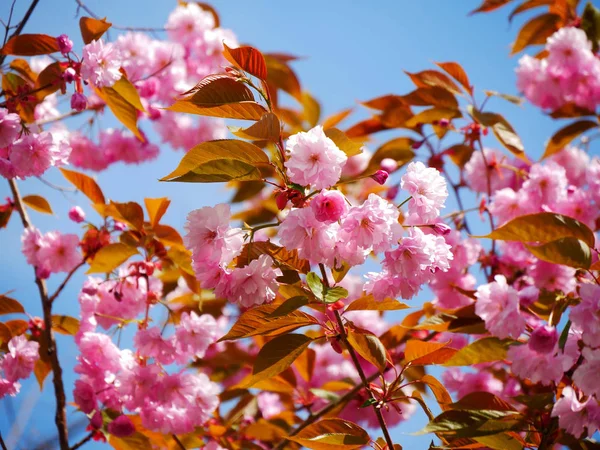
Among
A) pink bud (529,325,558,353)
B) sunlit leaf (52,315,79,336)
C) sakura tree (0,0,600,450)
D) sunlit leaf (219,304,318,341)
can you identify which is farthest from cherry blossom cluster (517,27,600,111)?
sunlit leaf (52,315,79,336)

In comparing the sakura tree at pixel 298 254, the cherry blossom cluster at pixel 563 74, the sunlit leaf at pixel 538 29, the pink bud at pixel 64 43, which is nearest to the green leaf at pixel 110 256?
the sakura tree at pixel 298 254

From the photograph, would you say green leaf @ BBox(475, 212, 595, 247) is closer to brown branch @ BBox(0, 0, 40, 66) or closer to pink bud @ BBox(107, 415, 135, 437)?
pink bud @ BBox(107, 415, 135, 437)

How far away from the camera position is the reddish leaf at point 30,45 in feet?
4.86

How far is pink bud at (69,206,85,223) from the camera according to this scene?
184cm

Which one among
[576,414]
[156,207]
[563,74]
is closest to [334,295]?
[576,414]

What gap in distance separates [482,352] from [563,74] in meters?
1.58

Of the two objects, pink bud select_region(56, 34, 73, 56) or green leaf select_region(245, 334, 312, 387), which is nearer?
green leaf select_region(245, 334, 312, 387)

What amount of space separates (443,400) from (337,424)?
0.24 metres

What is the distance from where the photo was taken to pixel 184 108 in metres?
1.01

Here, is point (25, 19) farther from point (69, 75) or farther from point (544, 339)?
point (544, 339)

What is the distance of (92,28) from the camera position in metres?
1.52

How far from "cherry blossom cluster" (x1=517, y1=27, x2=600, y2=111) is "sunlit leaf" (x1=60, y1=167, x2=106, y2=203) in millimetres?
1763

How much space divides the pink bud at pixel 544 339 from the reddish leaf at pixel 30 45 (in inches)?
50.6

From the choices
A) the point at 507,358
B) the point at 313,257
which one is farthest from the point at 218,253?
the point at 507,358
